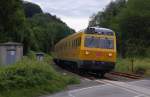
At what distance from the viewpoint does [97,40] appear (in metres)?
34.0

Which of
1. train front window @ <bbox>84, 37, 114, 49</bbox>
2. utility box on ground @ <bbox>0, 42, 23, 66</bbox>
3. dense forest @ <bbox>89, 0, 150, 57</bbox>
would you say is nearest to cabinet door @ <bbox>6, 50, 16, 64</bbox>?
utility box on ground @ <bbox>0, 42, 23, 66</bbox>

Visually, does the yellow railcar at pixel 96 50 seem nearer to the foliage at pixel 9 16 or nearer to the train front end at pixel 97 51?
the train front end at pixel 97 51

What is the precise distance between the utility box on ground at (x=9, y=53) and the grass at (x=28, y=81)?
2.86 meters

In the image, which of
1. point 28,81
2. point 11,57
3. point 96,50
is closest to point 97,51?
point 96,50

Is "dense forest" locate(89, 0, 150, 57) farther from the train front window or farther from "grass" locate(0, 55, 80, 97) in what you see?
"grass" locate(0, 55, 80, 97)

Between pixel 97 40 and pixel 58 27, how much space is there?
75.9 m

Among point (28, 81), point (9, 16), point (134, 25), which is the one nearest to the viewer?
point (28, 81)

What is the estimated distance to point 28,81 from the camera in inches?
841

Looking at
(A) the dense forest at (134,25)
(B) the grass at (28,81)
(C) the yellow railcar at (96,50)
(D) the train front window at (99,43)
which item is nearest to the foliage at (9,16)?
(C) the yellow railcar at (96,50)

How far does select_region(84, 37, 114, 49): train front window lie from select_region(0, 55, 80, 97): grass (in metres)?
9.32

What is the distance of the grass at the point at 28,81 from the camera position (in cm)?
2012

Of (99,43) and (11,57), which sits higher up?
(99,43)

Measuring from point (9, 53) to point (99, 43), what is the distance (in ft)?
27.8

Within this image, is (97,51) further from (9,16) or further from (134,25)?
(134,25)
